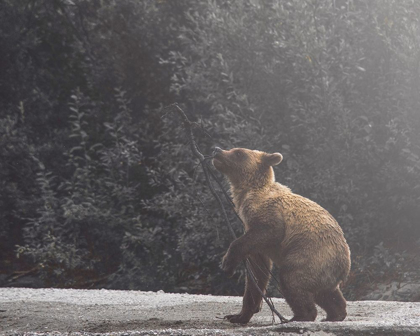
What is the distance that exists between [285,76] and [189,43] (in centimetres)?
187

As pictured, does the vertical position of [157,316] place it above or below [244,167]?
below

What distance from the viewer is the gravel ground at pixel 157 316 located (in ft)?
14.4

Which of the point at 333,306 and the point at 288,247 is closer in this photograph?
the point at 288,247

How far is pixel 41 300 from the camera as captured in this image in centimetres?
737

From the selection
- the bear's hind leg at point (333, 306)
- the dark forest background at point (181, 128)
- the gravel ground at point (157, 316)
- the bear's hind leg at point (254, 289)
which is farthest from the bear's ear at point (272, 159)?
the dark forest background at point (181, 128)

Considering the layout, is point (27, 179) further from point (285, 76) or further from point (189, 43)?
point (285, 76)

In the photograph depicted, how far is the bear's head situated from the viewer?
5.35m

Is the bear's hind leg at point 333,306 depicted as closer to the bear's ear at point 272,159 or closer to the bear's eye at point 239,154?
the bear's ear at point 272,159

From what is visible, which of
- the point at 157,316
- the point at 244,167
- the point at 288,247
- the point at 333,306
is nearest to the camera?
the point at 288,247

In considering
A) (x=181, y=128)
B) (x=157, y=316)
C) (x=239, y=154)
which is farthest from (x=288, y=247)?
(x=181, y=128)

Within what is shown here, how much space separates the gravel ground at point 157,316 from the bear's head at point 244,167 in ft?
3.79

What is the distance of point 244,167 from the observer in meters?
5.39

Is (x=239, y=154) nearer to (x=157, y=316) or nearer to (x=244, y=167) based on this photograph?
(x=244, y=167)

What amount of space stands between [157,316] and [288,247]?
1.73m
